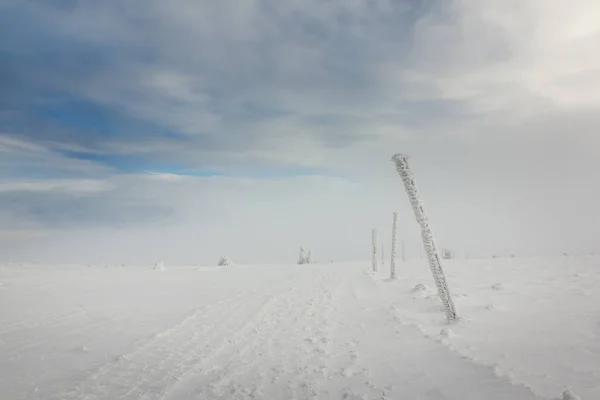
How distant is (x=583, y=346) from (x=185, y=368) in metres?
7.04

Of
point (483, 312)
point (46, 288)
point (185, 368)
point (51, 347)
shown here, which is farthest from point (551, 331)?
point (46, 288)

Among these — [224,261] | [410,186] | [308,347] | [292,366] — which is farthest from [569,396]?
[224,261]

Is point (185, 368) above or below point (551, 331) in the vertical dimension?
below

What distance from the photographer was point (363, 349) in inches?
302

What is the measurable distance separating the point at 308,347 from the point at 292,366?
1.30 metres

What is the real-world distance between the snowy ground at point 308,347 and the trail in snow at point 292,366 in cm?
3

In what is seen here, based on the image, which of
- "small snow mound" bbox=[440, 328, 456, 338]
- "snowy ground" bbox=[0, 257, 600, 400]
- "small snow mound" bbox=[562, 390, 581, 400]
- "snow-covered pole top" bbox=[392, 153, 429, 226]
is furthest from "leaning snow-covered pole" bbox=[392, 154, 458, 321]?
"small snow mound" bbox=[562, 390, 581, 400]

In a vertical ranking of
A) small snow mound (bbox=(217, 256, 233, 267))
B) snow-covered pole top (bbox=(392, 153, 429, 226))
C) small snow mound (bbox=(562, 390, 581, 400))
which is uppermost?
snow-covered pole top (bbox=(392, 153, 429, 226))

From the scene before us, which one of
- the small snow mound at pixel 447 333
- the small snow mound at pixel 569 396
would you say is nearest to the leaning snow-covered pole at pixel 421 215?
the small snow mound at pixel 447 333

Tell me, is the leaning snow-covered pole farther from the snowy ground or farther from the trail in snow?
the trail in snow

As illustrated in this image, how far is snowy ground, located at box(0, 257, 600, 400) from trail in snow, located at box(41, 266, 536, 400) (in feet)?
0.10

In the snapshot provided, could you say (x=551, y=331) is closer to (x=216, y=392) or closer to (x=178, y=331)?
(x=216, y=392)

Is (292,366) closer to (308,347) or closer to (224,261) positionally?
(308,347)

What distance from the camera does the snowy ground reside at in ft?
18.2
